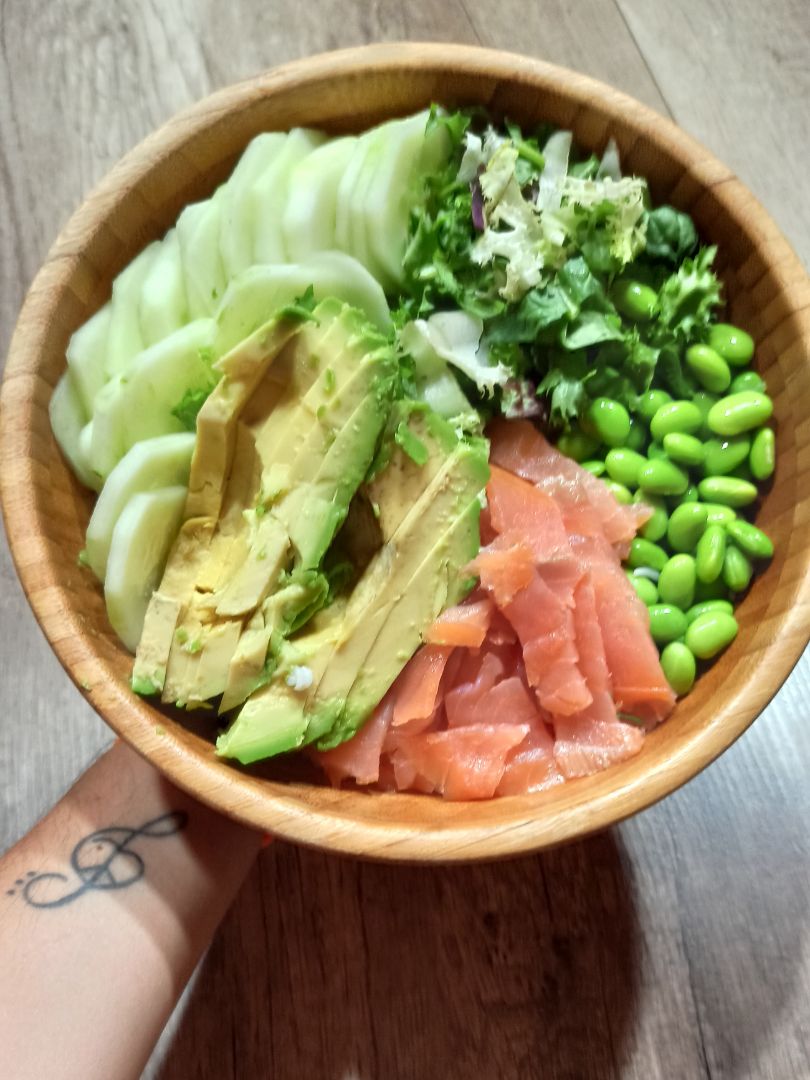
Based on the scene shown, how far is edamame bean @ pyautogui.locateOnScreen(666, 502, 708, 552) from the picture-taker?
1.41 metres

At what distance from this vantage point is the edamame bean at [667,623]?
1378mm

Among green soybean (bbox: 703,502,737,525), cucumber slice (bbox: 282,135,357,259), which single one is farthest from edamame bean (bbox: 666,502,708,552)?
cucumber slice (bbox: 282,135,357,259)

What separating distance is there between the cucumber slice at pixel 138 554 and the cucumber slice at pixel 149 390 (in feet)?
0.33

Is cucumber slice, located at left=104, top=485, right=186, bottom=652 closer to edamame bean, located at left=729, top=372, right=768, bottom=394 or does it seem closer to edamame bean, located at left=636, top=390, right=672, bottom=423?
edamame bean, located at left=636, top=390, right=672, bottom=423

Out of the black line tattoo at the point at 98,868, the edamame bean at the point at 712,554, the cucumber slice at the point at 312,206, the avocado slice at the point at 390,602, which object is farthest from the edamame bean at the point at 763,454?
the black line tattoo at the point at 98,868

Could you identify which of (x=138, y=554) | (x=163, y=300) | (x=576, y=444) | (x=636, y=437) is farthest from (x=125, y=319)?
(x=636, y=437)

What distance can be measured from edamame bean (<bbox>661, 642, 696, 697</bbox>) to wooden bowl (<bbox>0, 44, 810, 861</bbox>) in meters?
0.03

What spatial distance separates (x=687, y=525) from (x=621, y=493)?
0.38 ft

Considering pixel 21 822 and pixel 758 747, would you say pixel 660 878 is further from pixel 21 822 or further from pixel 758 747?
pixel 21 822

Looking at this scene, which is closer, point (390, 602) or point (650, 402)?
point (390, 602)

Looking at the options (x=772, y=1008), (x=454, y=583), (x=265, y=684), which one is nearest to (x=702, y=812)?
(x=772, y=1008)

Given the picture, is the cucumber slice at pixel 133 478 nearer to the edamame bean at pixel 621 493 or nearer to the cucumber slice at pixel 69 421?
the cucumber slice at pixel 69 421

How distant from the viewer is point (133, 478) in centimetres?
128

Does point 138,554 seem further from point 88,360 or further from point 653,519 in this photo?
point 653,519
